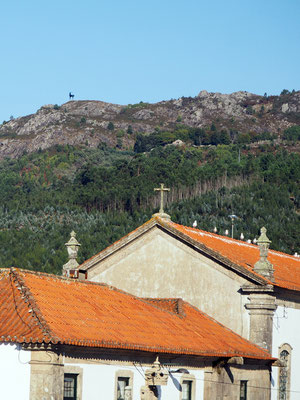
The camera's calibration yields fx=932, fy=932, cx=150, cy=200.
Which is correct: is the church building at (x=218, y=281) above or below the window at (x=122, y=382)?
above

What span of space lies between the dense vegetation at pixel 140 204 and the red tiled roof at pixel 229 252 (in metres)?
32.0

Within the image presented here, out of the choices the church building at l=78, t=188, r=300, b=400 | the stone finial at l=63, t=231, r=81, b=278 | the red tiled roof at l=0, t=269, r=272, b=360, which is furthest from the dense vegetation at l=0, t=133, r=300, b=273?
the red tiled roof at l=0, t=269, r=272, b=360

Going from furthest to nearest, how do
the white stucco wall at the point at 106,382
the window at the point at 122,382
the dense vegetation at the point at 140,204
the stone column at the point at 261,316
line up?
the dense vegetation at the point at 140,204 → the stone column at the point at 261,316 → the window at the point at 122,382 → the white stucco wall at the point at 106,382

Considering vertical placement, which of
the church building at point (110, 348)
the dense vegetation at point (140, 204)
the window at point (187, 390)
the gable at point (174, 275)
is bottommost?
the window at point (187, 390)

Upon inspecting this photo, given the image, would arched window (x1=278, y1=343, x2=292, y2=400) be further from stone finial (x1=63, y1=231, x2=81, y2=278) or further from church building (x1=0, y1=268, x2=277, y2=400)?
stone finial (x1=63, y1=231, x2=81, y2=278)

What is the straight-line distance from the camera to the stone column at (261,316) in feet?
103

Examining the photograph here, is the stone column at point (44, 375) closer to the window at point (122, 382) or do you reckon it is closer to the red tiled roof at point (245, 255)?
the window at point (122, 382)

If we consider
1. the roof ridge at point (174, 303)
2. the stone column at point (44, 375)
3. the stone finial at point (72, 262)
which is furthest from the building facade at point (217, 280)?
the stone column at point (44, 375)

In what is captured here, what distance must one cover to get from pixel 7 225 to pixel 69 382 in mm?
78330

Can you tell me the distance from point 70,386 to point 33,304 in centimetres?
231

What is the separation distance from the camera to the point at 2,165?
193 metres

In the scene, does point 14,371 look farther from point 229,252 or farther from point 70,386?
point 229,252

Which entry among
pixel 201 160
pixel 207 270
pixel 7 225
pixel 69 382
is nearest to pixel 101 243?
pixel 7 225

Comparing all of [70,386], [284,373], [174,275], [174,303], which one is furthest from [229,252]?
[70,386]
